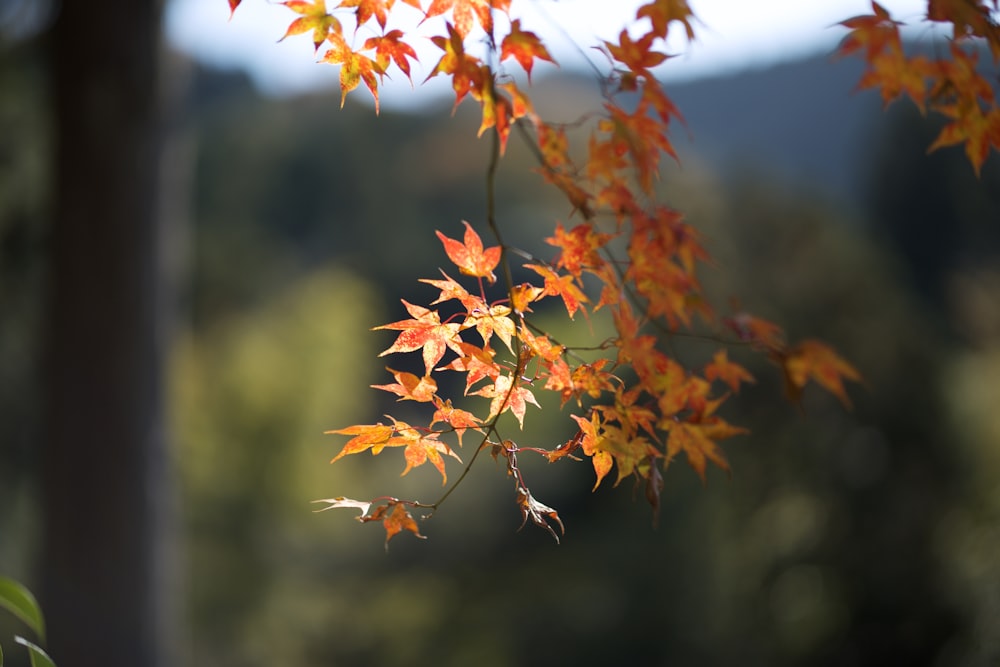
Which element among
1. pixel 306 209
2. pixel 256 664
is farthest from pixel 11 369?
pixel 306 209

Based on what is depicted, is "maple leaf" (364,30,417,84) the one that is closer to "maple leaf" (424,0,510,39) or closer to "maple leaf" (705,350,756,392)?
"maple leaf" (424,0,510,39)

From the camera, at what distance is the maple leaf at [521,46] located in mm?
813

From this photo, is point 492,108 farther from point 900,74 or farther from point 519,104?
point 900,74

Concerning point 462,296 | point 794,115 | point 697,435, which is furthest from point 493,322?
point 794,115

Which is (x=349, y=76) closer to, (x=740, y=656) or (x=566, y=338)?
(x=740, y=656)

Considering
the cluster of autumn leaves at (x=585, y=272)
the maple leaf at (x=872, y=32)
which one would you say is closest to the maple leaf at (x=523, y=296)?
the cluster of autumn leaves at (x=585, y=272)

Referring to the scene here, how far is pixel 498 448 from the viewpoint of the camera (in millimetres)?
897

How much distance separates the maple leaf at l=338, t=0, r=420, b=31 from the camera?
0.86 m

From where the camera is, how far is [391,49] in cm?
90

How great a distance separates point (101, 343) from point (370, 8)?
6.50 ft

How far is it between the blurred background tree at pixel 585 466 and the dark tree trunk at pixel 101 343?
12mm

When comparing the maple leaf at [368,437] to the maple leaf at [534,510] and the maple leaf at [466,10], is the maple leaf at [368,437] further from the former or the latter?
the maple leaf at [466,10]

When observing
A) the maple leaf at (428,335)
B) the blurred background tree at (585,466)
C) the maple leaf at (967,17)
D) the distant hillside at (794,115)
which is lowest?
the blurred background tree at (585,466)

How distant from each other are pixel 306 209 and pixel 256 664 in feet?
31.3
